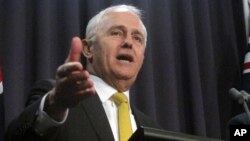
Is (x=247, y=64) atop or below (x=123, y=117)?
below

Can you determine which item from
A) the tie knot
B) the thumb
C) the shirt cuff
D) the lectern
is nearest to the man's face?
the tie knot

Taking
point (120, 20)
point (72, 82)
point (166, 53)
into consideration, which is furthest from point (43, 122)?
point (166, 53)

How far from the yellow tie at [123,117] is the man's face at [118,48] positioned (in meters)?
0.14

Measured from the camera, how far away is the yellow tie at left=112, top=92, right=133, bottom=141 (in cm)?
133

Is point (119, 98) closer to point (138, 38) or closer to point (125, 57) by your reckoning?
point (125, 57)

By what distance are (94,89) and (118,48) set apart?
0.79 m

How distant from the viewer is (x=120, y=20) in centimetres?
171

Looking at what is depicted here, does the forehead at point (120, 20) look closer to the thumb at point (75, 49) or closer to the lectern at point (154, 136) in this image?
the thumb at point (75, 49)

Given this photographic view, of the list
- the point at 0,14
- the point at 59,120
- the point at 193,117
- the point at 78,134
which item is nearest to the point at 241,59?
the point at 193,117

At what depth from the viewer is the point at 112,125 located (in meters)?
1.36

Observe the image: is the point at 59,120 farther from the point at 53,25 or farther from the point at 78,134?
the point at 53,25

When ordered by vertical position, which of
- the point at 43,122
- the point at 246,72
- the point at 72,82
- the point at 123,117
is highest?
the point at 72,82

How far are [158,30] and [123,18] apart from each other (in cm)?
80

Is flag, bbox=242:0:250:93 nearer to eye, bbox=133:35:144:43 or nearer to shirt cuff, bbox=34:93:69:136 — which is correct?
eye, bbox=133:35:144:43
